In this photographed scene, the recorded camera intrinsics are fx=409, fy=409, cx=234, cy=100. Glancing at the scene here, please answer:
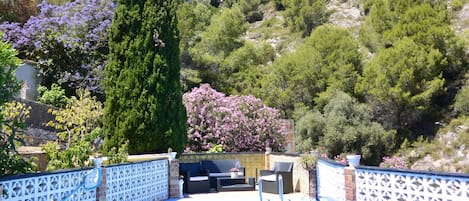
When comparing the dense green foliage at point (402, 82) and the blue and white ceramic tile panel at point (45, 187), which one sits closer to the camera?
the blue and white ceramic tile panel at point (45, 187)

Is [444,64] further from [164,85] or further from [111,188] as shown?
[111,188]

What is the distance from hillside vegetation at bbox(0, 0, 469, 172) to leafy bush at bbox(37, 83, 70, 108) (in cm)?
83

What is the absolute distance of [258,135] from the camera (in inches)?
591

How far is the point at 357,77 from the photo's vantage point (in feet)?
67.4

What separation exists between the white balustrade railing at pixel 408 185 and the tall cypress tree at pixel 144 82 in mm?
6641

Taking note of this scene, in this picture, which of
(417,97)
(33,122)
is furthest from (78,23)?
(417,97)

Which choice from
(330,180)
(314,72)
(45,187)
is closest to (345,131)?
(314,72)

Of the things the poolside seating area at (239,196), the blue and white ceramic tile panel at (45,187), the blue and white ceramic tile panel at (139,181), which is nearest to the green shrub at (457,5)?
the poolside seating area at (239,196)

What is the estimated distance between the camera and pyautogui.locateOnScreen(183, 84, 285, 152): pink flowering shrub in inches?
582

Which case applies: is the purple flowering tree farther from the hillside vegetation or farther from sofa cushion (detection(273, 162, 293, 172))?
sofa cushion (detection(273, 162, 293, 172))

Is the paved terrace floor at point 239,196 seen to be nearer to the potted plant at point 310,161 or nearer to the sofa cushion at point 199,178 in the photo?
the sofa cushion at point 199,178

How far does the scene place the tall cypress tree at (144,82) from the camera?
1112cm

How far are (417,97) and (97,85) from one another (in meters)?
14.2

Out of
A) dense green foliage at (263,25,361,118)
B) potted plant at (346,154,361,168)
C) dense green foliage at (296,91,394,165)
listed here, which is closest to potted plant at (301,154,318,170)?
potted plant at (346,154,361,168)
